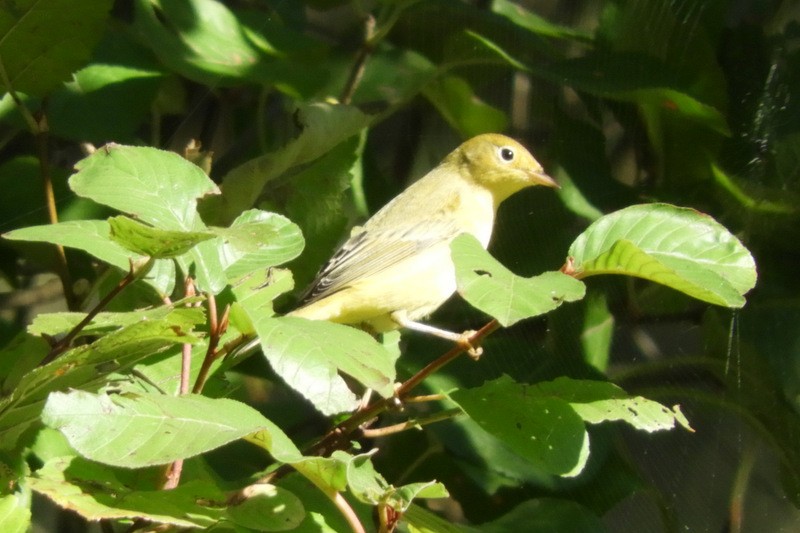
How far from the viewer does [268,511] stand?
98cm

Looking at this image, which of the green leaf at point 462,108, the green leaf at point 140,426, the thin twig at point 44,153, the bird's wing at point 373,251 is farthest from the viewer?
the green leaf at point 462,108

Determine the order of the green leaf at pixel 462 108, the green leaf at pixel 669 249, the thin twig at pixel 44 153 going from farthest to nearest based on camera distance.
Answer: the green leaf at pixel 462 108, the thin twig at pixel 44 153, the green leaf at pixel 669 249

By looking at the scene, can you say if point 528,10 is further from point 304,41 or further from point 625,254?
point 625,254

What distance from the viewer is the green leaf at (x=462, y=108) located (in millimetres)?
1925

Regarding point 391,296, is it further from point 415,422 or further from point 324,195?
point 415,422

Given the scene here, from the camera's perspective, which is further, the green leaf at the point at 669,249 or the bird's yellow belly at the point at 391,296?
the bird's yellow belly at the point at 391,296

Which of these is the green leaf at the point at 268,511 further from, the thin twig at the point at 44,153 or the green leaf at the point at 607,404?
the thin twig at the point at 44,153

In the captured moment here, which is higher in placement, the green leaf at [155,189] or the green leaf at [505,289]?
the green leaf at [155,189]

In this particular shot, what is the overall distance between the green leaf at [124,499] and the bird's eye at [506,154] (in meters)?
1.18

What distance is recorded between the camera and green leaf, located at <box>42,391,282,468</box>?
0.82 m

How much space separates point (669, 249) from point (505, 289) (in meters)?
0.21

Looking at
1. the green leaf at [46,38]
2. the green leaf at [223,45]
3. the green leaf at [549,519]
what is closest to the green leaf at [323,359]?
the green leaf at [549,519]

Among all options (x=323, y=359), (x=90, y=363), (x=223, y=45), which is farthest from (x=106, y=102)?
(x=323, y=359)

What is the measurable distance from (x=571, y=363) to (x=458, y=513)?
43 centimetres
